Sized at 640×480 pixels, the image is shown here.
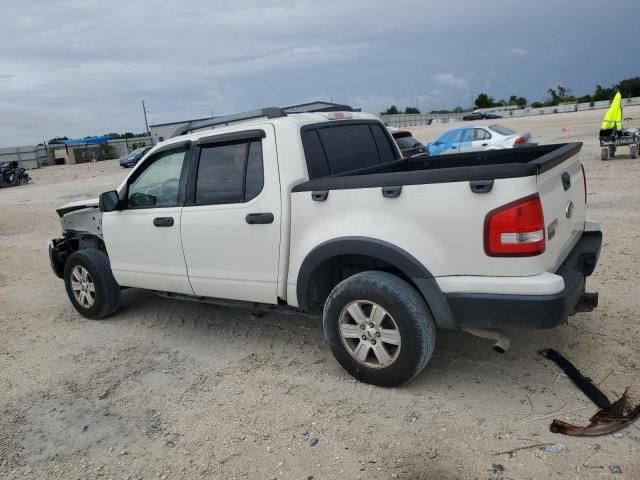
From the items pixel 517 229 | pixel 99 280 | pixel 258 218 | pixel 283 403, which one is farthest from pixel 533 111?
pixel 283 403

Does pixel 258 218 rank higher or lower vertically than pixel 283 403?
higher

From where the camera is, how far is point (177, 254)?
187 inches

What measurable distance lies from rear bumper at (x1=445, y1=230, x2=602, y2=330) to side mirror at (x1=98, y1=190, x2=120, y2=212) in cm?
330

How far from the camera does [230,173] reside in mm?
4406

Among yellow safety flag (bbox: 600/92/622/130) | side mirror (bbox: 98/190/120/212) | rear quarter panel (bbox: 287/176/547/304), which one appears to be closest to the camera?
rear quarter panel (bbox: 287/176/547/304)

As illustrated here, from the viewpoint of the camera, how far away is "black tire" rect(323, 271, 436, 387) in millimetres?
3471

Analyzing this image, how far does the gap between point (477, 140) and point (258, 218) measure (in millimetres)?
15517

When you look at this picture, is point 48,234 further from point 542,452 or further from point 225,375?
point 542,452

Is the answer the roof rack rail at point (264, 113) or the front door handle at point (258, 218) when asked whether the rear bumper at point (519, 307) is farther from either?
the roof rack rail at point (264, 113)

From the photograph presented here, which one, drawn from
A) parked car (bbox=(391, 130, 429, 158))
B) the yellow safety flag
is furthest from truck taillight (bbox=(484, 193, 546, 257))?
the yellow safety flag

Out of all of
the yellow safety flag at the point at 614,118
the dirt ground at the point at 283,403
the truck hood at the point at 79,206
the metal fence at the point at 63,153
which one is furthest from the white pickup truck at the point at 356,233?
the metal fence at the point at 63,153

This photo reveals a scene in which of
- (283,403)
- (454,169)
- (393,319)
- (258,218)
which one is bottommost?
(283,403)

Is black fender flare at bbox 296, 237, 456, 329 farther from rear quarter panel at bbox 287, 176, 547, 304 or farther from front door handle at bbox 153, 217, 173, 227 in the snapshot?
front door handle at bbox 153, 217, 173, 227

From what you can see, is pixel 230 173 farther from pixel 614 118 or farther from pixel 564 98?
pixel 564 98
